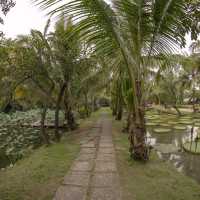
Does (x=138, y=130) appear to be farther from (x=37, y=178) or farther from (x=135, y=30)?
(x=37, y=178)

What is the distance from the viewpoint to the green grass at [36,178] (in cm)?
322

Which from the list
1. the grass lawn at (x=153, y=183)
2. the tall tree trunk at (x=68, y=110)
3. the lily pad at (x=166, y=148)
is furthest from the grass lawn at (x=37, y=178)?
the tall tree trunk at (x=68, y=110)

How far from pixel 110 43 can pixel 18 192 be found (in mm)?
3139

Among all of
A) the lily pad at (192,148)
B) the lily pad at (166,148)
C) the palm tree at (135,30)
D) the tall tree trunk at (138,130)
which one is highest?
the palm tree at (135,30)

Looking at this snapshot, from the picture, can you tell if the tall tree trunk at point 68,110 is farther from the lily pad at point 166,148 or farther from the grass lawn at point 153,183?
the grass lawn at point 153,183

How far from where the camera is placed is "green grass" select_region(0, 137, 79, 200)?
3.22 meters

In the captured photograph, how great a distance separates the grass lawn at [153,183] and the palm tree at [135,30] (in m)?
0.41

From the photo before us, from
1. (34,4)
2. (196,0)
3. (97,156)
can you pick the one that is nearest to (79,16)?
(34,4)

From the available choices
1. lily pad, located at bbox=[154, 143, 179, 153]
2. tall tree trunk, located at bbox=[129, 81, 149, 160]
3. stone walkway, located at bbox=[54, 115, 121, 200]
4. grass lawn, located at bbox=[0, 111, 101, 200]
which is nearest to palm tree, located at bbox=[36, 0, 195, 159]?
tall tree trunk, located at bbox=[129, 81, 149, 160]

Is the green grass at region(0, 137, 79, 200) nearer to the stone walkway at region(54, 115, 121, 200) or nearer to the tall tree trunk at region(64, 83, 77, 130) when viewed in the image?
the stone walkway at region(54, 115, 121, 200)

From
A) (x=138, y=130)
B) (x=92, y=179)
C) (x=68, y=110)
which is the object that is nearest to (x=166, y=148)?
(x=138, y=130)

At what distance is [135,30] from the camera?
163 inches

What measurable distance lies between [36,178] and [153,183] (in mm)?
2124

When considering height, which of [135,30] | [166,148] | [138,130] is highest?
[135,30]
